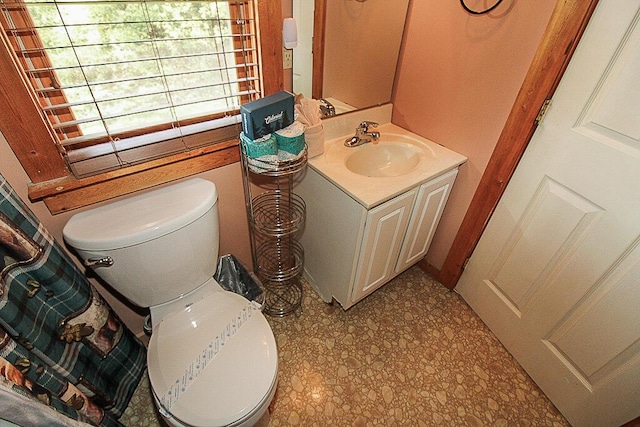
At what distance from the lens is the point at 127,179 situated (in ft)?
3.31

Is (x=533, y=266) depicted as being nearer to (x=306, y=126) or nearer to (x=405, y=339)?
(x=405, y=339)

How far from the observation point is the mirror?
1224 mm

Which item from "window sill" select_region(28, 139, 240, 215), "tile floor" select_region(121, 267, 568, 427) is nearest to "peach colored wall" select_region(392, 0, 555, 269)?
"tile floor" select_region(121, 267, 568, 427)

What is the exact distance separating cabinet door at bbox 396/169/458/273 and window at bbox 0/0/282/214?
2.57 feet

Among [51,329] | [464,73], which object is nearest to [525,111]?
[464,73]

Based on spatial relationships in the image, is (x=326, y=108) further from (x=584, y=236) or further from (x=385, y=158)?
(x=584, y=236)

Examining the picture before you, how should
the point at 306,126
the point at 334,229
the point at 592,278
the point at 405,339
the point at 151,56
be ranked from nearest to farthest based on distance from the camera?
the point at 151,56, the point at 592,278, the point at 306,126, the point at 334,229, the point at 405,339

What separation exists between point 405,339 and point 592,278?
2.69 feet

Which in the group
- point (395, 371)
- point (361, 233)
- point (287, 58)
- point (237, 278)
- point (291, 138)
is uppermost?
point (287, 58)

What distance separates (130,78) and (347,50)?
90 centimetres

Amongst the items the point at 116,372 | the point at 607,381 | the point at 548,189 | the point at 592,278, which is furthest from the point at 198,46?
the point at 607,381

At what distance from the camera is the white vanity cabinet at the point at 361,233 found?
1.19 meters

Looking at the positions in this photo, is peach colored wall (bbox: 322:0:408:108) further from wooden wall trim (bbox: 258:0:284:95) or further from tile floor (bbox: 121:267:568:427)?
tile floor (bbox: 121:267:568:427)

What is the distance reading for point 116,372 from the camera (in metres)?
1.16
